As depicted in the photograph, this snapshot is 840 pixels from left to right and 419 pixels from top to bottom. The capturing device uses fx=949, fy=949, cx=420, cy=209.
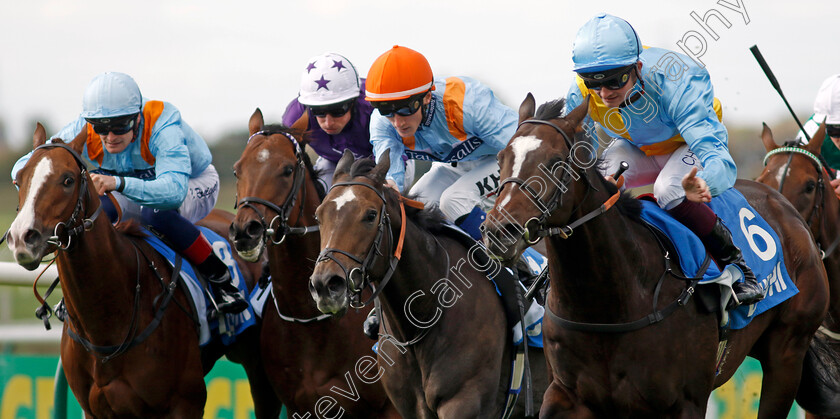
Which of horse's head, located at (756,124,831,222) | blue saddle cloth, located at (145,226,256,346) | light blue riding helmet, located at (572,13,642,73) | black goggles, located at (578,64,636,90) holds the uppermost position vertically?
light blue riding helmet, located at (572,13,642,73)

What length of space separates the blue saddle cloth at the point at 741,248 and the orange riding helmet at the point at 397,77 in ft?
4.26

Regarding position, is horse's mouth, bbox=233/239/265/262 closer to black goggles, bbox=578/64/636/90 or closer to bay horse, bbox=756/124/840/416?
black goggles, bbox=578/64/636/90

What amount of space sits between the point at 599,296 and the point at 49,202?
2605mm

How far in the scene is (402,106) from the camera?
488 cm

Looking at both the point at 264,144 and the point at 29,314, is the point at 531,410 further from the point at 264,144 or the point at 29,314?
the point at 29,314

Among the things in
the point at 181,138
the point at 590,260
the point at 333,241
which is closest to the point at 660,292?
the point at 590,260

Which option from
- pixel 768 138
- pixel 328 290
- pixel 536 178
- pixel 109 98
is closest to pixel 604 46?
pixel 536 178

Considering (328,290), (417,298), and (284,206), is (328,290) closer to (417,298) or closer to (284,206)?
(417,298)

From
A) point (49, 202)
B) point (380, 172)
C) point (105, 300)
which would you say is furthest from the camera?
point (105, 300)

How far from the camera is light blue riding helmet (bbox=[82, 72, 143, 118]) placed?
5297 mm

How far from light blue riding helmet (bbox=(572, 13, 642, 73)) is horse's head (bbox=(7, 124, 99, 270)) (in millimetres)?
2497

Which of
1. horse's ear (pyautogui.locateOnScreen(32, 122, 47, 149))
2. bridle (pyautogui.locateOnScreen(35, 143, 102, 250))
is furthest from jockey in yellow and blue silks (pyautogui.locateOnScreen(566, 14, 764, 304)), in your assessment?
horse's ear (pyautogui.locateOnScreen(32, 122, 47, 149))

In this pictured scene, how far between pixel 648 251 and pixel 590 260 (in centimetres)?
39

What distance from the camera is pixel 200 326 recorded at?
212 inches
